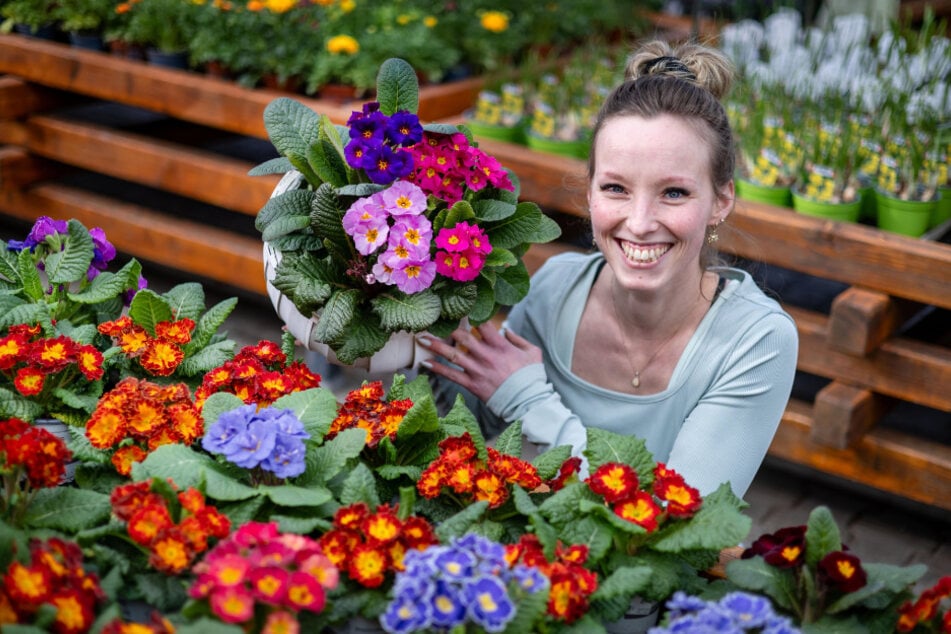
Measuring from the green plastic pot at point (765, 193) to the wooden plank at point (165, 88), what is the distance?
1.11 metres

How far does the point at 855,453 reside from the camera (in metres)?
2.97

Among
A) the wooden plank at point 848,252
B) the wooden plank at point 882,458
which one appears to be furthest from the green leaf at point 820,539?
the wooden plank at point 882,458

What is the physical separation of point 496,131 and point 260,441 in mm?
2460

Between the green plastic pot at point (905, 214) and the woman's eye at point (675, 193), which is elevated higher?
the woman's eye at point (675, 193)

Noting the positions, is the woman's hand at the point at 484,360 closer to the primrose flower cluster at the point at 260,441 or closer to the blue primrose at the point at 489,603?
the primrose flower cluster at the point at 260,441

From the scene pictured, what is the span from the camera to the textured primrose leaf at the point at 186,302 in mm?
1653

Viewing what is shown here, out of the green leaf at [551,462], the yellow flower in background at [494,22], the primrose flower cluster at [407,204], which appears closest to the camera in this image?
the green leaf at [551,462]

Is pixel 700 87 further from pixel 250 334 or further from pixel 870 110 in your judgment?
pixel 250 334

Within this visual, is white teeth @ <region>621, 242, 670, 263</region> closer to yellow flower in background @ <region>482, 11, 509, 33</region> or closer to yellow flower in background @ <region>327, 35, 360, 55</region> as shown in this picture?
yellow flower in background @ <region>327, 35, 360, 55</region>

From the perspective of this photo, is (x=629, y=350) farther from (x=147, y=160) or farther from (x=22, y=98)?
(x=22, y=98)

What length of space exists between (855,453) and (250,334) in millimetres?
2174

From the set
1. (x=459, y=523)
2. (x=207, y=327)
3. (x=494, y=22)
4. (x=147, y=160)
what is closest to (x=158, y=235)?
(x=147, y=160)

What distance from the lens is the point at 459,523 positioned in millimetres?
1219

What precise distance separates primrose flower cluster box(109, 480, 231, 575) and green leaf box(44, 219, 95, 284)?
0.58 m
